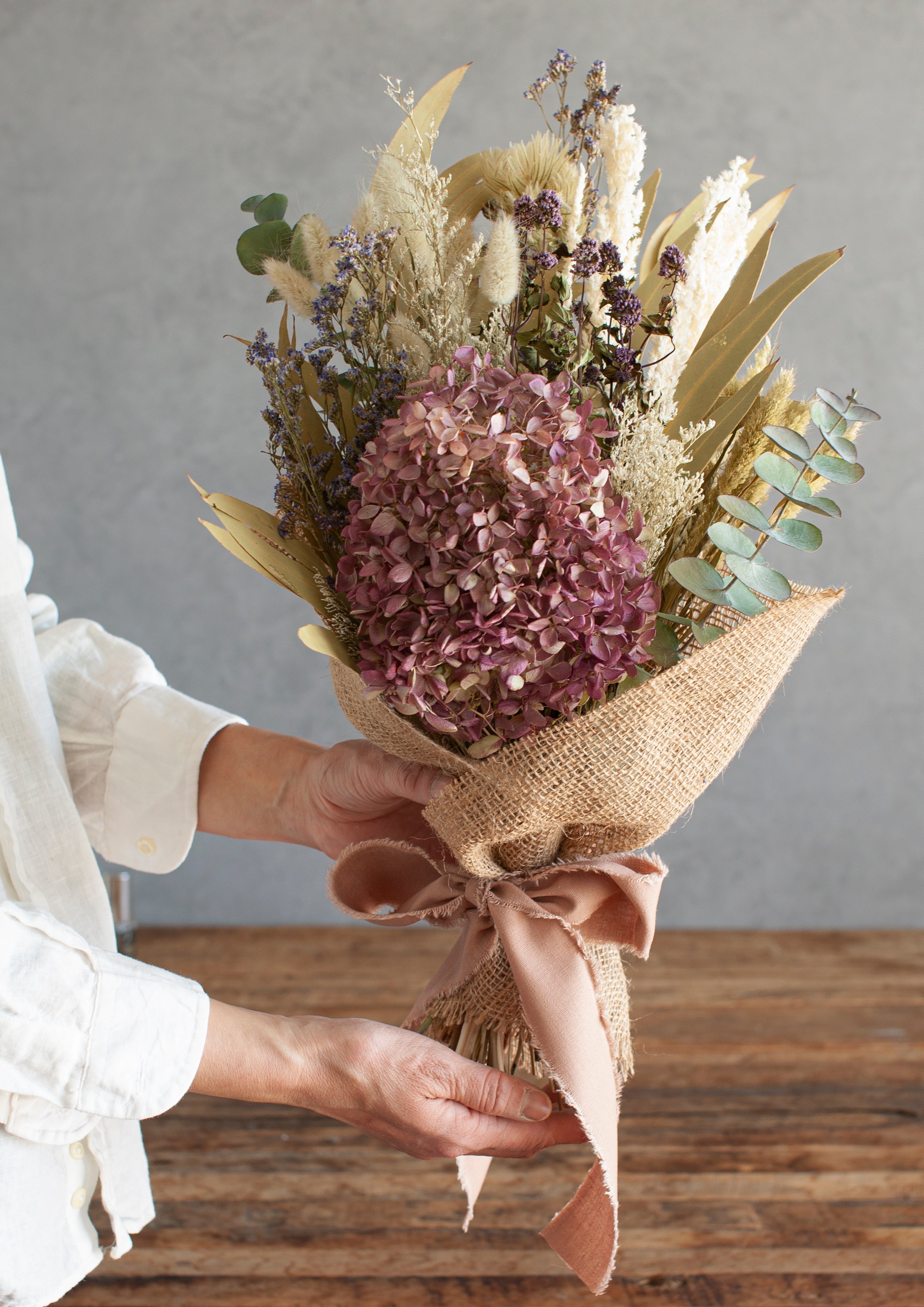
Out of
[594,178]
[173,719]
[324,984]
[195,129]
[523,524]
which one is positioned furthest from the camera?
[195,129]

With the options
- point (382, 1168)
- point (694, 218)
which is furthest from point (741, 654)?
point (382, 1168)

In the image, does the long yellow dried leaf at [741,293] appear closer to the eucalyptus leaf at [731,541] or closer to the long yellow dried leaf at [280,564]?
the eucalyptus leaf at [731,541]

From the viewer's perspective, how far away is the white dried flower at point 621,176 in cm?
53

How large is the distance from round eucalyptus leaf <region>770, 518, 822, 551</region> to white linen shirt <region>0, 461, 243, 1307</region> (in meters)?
0.45

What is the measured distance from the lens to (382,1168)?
133 centimetres

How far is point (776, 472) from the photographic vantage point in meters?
0.55

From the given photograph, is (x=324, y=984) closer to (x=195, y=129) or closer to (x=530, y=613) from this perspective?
(x=530, y=613)

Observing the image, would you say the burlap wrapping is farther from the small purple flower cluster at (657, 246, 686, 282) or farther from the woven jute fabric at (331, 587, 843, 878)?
the small purple flower cluster at (657, 246, 686, 282)

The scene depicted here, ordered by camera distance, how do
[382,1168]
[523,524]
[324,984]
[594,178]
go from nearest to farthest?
[523,524]
[594,178]
[382,1168]
[324,984]

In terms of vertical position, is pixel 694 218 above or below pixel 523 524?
above

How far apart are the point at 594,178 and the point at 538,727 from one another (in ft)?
1.12

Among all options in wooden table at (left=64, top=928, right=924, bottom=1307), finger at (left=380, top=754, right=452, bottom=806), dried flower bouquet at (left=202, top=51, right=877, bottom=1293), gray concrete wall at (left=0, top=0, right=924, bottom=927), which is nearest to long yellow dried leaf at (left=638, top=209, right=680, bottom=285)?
dried flower bouquet at (left=202, top=51, right=877, bottom=1293)

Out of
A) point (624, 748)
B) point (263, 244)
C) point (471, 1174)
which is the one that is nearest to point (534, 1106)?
point (471, 1174)

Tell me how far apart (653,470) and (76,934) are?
0.43 m
